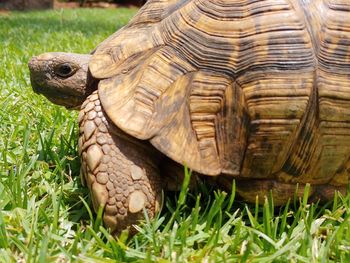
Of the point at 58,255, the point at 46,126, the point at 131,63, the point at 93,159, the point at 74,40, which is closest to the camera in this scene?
the point at 58,255

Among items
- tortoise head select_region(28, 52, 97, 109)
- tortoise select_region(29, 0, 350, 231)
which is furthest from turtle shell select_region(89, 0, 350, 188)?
tortoise head select_region(28, 52, 97, 109)

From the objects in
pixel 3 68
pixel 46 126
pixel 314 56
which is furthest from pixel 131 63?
pixel 3 68

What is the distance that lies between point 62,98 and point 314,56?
109 cm

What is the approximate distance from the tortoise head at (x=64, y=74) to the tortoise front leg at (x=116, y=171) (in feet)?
0.94

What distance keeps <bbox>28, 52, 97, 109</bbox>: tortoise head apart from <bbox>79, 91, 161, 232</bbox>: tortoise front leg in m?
0.29

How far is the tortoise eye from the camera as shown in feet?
6.95

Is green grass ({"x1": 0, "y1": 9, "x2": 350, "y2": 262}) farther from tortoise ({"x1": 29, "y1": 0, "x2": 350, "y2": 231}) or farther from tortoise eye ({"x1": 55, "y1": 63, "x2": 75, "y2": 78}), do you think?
tortoise eye ({"x1": 55, "y1": 63, "x2": 75, "y2": 78})

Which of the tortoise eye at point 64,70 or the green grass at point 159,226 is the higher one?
the tortoise eye at point 64,70

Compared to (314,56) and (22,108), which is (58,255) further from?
(22,108)

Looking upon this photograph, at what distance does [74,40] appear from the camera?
6.26 metres

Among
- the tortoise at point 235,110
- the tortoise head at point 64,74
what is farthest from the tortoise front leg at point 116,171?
the tortoise head at point 64,74

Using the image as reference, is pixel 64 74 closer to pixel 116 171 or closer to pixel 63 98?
pixel 63 98

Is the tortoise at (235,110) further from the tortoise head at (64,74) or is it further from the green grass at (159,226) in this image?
the tortoise head at (64,74)

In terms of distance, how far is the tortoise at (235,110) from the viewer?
1.73m
